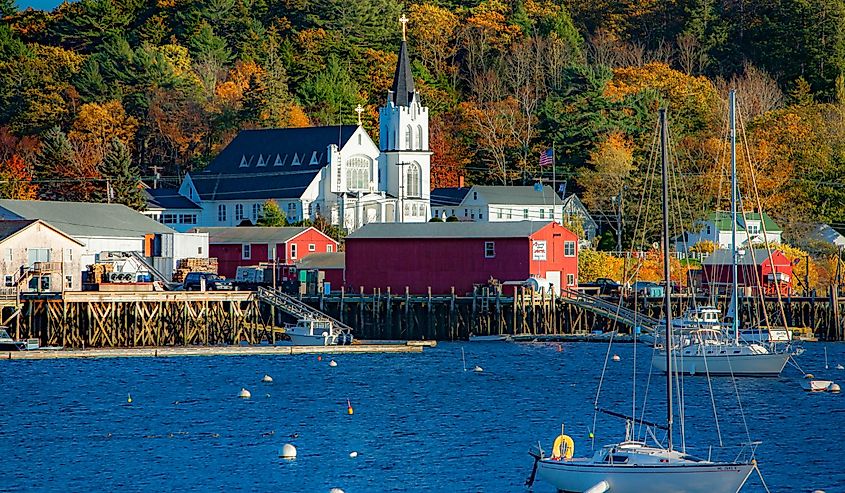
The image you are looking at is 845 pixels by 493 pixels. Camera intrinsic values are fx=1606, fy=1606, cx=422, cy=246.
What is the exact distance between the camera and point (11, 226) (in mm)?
84375

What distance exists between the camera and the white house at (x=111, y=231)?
297 feet

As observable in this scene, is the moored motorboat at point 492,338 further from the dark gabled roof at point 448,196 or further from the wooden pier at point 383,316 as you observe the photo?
the dark gabled roof at point 448,196

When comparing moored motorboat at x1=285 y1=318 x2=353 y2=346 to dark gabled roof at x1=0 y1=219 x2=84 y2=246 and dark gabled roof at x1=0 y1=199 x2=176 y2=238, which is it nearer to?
dark gabled roof at x1=0 y1=219 x2=84 y2=246

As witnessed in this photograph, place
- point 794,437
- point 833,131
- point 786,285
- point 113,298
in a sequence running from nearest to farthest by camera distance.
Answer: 1. point 794,437
2. point 113,298
3. point 786,285
4. point 833,131

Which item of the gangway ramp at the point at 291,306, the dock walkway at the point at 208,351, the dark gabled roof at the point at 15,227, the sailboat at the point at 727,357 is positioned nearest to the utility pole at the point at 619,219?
the gangway ramp at the point at 291,306

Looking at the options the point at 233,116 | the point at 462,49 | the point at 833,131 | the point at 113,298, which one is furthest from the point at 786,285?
the point at 462,49

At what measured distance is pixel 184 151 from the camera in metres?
143

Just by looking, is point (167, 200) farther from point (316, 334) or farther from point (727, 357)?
point (727, 357)

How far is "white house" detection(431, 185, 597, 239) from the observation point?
408 feet

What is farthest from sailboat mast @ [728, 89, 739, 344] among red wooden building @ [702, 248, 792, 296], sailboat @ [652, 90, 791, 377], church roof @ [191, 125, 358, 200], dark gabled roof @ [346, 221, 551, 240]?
church roof @ [191, 125, 358, 200]

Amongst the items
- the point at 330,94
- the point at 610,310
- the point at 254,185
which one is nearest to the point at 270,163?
the point at 254,185

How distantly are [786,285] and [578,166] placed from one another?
35.1m

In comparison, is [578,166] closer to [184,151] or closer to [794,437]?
[184,151]

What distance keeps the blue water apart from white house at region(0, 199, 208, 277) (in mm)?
17604
